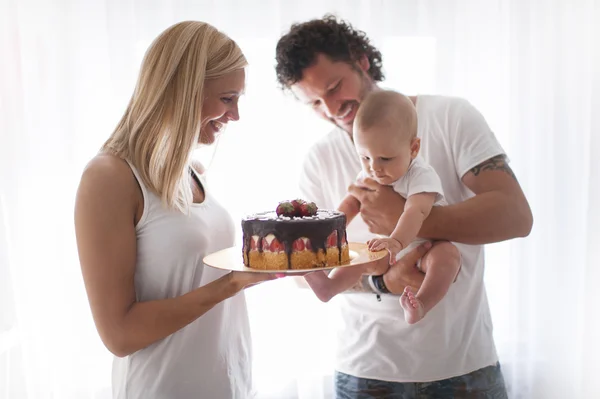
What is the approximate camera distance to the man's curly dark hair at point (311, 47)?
2248 mm

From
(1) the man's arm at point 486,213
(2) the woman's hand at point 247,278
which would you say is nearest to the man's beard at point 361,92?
(1) the man's arm at point 486,213

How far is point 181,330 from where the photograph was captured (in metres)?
1.83

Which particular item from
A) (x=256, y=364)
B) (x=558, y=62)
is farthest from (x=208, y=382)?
(x=558, y=62)

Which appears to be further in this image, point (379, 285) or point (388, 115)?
point (379, 285)

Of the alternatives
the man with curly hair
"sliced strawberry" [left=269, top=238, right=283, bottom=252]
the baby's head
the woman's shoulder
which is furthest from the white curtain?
"sliced strawberry" [left=269, top=238, right=283, bottom=252]

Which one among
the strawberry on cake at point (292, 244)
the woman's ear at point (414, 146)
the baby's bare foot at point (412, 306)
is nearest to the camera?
the strawberry on cake at point (292, 244)

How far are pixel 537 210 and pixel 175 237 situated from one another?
2153mm

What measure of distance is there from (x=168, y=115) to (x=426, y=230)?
0.89 m

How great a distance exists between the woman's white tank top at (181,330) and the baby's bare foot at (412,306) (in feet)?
1.81

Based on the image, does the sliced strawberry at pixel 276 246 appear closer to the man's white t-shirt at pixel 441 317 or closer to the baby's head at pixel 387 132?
the baby's head at pixel 387 132

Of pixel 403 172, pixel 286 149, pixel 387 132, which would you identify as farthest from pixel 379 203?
pixel 286 149

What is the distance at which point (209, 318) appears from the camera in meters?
1.89

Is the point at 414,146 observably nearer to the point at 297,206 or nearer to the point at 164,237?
the point at 297,206

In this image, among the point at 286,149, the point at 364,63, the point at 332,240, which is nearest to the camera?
the point at 332,240
